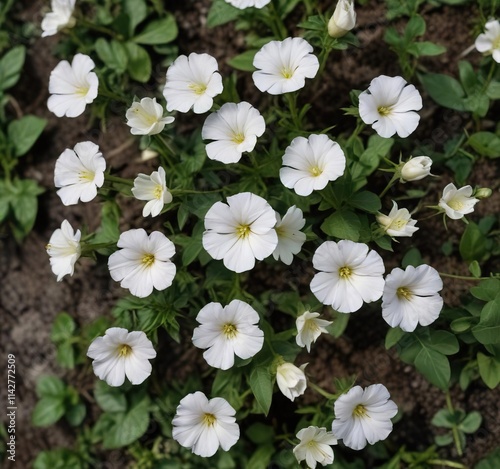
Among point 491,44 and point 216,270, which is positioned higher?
point 491,44

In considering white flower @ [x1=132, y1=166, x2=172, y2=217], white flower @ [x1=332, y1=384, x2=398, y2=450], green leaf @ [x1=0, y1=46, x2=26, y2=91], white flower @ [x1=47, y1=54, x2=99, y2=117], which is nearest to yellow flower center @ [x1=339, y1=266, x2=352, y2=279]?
white flower @ [x1=332, y1=384, x2=398, y2=450]

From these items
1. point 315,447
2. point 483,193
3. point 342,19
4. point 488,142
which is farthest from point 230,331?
point 488,142

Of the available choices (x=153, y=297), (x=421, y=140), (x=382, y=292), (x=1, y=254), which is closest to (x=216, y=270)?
(x=153, y=297)

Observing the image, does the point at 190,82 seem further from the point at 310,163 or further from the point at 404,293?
the point at 404,293

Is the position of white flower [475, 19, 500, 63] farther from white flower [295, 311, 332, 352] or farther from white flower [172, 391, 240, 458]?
white flower [172, 391, 240, 458]

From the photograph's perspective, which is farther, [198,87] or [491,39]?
[491,39]

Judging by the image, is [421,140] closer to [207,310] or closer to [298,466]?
[207,310]
